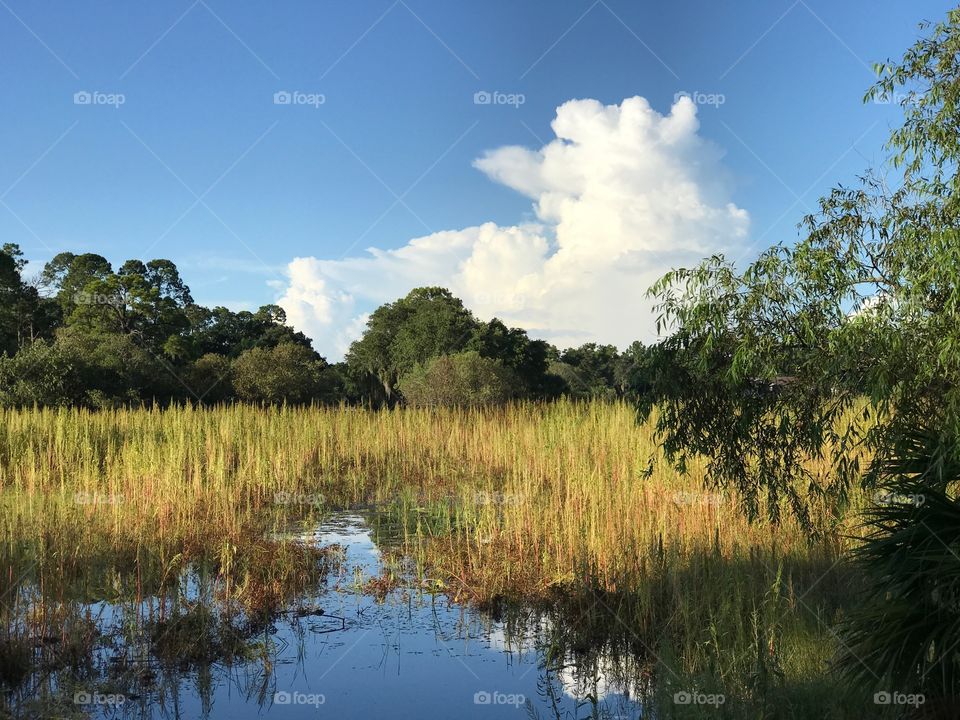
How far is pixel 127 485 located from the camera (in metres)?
10.1

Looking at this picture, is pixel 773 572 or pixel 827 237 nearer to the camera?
pixel 827 237

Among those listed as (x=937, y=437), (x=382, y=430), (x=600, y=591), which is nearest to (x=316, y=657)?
(x=600, y=591)

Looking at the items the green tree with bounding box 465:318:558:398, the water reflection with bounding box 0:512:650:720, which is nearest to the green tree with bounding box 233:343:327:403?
the green tree with bounding box 465:318:558:398

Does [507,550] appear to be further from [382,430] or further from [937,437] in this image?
[382,430]

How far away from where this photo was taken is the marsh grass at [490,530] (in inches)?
221

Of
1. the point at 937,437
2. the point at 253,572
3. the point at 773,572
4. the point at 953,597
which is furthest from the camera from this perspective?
the point at 253,572

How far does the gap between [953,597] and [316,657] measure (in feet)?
13.3
